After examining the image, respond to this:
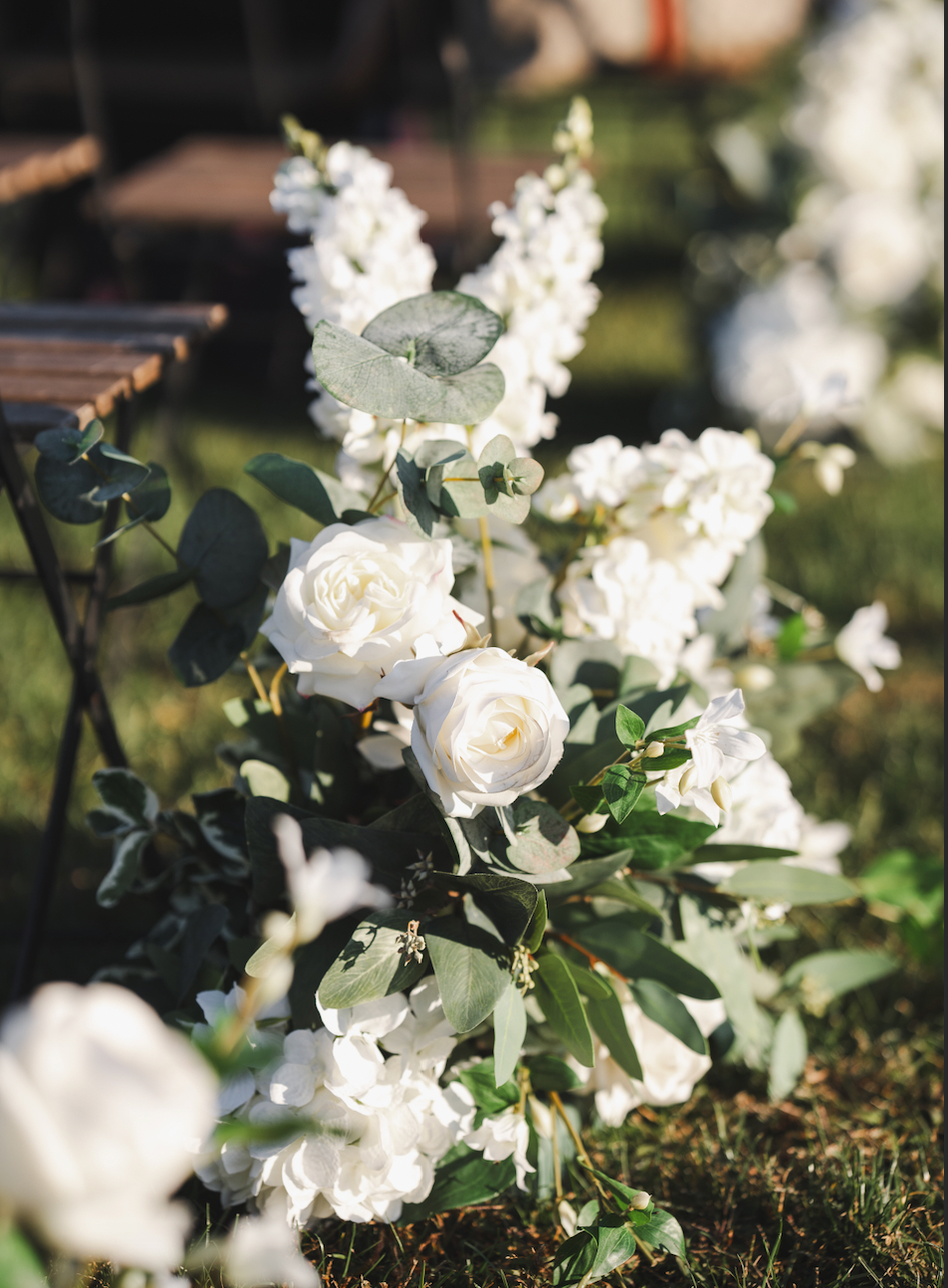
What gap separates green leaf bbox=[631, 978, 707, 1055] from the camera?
3.30ft

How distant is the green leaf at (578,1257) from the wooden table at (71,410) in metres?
0.63

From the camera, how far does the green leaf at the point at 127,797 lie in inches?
45.7

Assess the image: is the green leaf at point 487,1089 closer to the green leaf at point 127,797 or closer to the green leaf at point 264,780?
the green leaf at point 264,780

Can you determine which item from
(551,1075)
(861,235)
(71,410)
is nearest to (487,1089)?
(551,1075)

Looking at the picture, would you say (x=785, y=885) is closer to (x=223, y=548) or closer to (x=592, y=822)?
(x=592, y=822)

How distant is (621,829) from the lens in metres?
1.04

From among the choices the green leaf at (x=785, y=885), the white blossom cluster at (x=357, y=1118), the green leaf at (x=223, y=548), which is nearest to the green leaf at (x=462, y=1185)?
the white blossom cluster at (x=357, y=1118)

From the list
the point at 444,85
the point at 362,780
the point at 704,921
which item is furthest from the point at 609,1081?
the point at 444,85

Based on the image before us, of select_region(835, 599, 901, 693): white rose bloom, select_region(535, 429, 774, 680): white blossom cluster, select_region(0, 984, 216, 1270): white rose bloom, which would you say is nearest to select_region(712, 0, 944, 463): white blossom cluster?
select_region(835, 599, 901, 693): white rose bloom

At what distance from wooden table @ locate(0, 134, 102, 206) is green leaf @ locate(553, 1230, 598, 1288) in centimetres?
197

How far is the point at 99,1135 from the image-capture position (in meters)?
0.40

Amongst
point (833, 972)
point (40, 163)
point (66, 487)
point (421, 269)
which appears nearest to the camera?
point (66, 487)

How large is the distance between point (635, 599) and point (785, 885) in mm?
342

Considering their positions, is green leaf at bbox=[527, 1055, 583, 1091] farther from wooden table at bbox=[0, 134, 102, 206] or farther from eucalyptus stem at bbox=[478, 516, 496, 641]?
wooden table at bbox=[0, 134, 102, 206]
